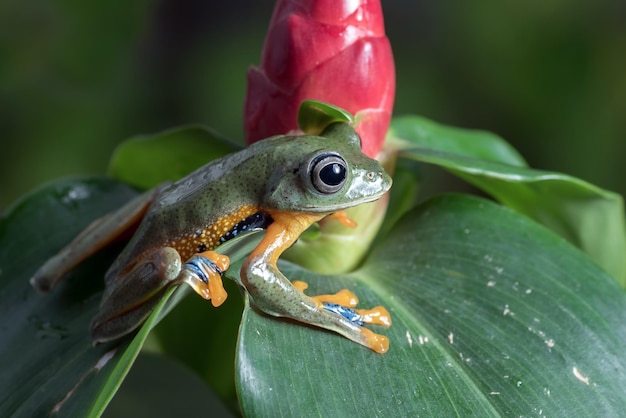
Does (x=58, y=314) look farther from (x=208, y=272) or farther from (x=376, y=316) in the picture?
(x=376, y=316)

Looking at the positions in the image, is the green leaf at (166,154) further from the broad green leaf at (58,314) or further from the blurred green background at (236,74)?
the blurred green background at (236,74)

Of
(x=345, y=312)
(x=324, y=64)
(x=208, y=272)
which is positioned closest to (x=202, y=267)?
(x=208, y=272)

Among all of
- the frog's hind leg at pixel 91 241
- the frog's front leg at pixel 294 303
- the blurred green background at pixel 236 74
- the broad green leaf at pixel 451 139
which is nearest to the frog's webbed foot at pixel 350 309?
the frog's front leg at pixel 294 303

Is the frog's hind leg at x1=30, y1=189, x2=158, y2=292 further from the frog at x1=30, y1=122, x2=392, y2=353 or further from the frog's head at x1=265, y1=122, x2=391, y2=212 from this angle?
the frog's head at x1=265, y1=122, x2=391, y2=212

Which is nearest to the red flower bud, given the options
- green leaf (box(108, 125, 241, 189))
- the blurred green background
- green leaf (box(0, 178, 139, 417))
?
green leaf (box(108, 125, 241, 189))

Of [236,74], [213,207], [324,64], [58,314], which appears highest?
[324,64]

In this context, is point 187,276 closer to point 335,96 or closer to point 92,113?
point 335,96
